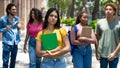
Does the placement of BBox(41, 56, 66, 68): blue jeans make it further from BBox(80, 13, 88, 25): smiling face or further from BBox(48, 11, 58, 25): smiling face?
BBox(80, 13, 88, 25): smiling face

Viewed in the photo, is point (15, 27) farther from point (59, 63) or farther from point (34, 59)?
point (59, 63)

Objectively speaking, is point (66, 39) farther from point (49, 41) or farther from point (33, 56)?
point (33, 56)

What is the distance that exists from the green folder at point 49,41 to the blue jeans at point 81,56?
1479mm

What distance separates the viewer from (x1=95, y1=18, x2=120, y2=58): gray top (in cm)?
641

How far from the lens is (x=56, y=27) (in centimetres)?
559

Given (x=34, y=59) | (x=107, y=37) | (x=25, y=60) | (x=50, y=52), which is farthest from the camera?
(x=25, y=60)

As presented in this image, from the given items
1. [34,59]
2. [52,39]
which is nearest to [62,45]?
[52,39]

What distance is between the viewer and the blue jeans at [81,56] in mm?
6930

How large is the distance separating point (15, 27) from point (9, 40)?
0.33 metres

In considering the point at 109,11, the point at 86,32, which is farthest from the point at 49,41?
the point at 86,32

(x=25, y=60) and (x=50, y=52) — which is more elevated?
(x=50, y=52)

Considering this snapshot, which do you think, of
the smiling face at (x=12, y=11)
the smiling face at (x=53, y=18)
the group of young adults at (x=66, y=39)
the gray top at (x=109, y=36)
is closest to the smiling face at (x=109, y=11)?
the group of young adults at (x=66, y=39)

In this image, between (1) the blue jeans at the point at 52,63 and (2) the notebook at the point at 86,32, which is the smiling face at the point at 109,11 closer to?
(2) the notebook at the point at 86,32

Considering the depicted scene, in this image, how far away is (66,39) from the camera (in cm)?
555
